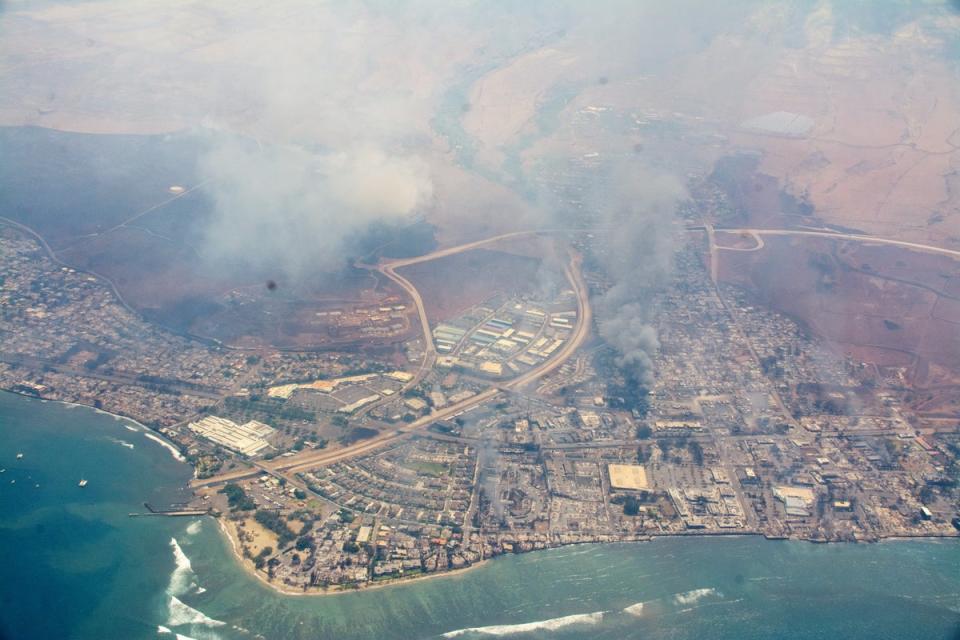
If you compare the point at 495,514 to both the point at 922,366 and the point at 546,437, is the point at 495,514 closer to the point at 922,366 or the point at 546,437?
the point at 546,437

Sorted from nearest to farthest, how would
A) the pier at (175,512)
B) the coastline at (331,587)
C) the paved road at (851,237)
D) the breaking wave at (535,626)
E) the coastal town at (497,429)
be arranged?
the breaking wave at (535,626)
the coastline at (331,587)
the coastal town at (497,429)
the pier at (175,512)
the paved road at (851,237)

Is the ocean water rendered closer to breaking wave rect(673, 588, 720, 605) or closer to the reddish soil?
breaking wave rect(673, 588, 720, 605)

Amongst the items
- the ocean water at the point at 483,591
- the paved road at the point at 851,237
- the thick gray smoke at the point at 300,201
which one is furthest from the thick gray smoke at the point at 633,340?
the thick gray smoke at the point at 300,201

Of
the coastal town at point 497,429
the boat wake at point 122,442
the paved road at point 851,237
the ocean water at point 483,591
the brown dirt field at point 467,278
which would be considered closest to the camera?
the ocean water at point 483,591

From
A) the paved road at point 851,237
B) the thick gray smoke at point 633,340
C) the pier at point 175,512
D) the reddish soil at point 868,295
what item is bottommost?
the pier at point 175,512

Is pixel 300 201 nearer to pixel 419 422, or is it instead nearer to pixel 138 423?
pixel 138 423

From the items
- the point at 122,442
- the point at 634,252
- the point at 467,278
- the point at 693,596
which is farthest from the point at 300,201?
the point at 693,596

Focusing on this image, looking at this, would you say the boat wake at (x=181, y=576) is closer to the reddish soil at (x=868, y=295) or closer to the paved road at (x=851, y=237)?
the reddish soil at (x=868, y=295)
